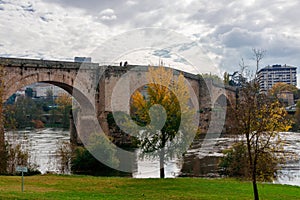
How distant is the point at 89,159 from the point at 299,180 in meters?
15.6

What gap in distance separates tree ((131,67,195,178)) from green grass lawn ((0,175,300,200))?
1.84m

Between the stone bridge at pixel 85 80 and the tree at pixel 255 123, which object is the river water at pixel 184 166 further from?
the tree at pixel 255 123

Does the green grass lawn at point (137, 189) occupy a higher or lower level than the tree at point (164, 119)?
lower

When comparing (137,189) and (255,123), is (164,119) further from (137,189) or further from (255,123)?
(255,123)

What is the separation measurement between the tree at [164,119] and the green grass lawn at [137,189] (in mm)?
1845

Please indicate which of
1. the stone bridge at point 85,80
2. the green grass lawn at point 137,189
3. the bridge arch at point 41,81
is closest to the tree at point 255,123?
the green grass lawn at point 137,189

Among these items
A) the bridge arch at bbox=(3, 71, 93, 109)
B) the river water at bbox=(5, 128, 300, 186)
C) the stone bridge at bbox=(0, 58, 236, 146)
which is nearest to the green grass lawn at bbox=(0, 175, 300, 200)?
the river water at bbox=(5, 128, 300, 186)

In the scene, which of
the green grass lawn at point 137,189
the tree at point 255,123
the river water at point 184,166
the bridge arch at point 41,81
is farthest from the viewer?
the bridge arch at point 41,81

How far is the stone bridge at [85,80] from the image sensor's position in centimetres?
3503

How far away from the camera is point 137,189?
18219 millimetres

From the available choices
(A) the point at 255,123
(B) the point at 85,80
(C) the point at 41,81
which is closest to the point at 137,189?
(A) the point at 255,123

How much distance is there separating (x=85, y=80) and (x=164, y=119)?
23310 mm

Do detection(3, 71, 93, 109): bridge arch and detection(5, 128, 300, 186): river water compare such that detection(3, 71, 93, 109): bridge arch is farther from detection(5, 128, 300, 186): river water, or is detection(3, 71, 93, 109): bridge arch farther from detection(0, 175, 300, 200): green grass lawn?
detection(0, 175, 300, 200): green grass lawn

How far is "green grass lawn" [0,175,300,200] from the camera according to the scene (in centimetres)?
1593
